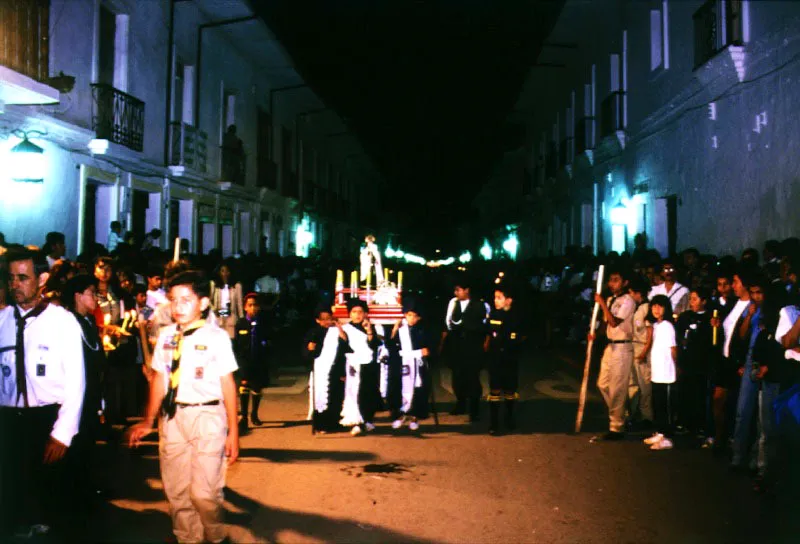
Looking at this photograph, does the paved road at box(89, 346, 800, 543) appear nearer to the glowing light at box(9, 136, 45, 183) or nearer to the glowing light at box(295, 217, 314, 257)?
the glowing light at box(9, 136, 45, 183)

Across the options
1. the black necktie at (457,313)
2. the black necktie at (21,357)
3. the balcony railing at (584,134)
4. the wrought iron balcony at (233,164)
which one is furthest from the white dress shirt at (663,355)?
the wrought iron balcony at (233,164)

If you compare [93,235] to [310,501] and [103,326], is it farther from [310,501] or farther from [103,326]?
[310,501]

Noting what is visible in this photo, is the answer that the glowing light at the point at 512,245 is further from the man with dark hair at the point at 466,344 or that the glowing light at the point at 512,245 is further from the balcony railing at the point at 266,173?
the man with dark hair at the point at 466,344

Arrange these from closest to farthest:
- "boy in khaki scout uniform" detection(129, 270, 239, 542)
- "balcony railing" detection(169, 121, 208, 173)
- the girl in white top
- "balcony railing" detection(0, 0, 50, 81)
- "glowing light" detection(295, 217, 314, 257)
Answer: "boy in khaki scout uniform" detection(129, 270, 239, 542), the girl in white top, "balcony railing" detection(0, 0, 50, 81), "balcony railing" detection(169, 121, 208, 173), "glowing light" detection(295, 217, 314, 257)

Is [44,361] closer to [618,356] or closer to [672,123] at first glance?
[618,356]

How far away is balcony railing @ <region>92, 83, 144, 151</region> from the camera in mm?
16312

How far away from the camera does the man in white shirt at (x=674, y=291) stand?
34.4 ft

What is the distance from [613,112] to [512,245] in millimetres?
21860

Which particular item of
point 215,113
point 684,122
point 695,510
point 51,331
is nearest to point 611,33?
point 684,122

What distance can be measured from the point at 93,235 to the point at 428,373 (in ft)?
33.5

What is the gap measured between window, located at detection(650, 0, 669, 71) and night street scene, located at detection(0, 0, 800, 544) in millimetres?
81

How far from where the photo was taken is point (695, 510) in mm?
6363

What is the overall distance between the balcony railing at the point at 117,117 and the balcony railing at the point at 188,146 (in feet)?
7.46

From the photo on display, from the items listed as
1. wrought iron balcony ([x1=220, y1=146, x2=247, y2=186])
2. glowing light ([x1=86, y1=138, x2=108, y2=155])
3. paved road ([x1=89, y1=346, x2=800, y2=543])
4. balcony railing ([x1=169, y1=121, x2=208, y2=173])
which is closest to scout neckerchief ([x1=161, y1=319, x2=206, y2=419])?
paved road ([x1=89, y1=346, x2=800, y2=543])
